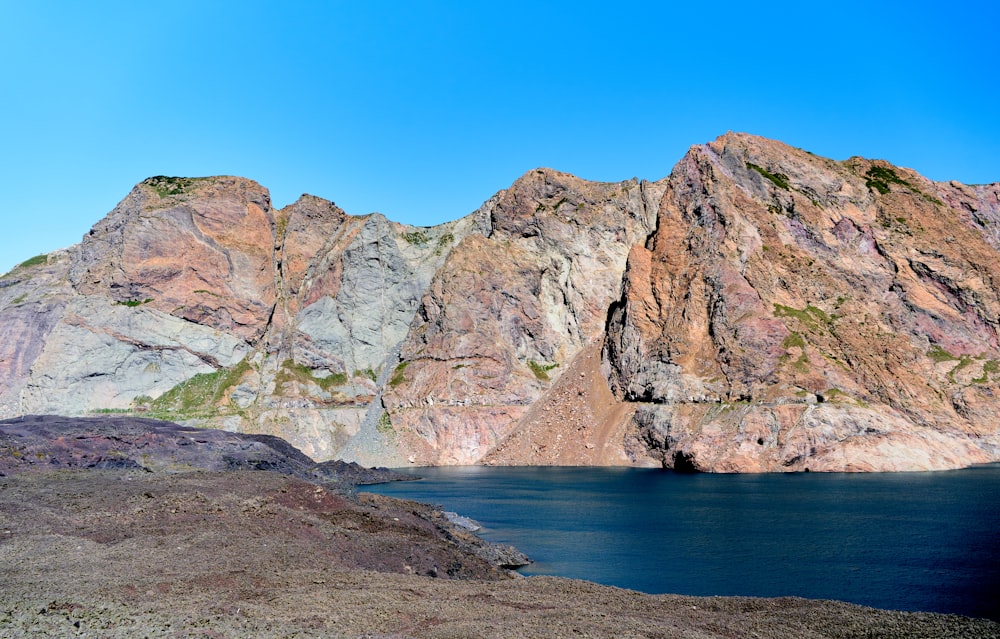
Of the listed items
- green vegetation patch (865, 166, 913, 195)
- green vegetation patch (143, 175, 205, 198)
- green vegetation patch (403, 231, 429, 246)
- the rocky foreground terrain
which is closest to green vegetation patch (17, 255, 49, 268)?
green vegetation patch (143, 175, 205, 198)

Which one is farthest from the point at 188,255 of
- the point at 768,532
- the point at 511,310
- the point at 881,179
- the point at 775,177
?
the point at 881,179

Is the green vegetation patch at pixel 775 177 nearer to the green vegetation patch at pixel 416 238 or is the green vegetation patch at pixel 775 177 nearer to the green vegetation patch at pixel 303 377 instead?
the green vegetation patch at pixel 416 238

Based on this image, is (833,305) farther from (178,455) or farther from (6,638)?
(6,638)

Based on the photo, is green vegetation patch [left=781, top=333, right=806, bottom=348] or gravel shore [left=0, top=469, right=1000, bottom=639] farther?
green vegetation patch [left=781, top=333, right=806, bottom=348]

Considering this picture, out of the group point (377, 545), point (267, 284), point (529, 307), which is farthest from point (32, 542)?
point (267, 284)

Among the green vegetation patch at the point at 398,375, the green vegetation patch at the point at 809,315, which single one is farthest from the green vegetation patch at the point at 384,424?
the green vegetation patch at the point at 809,315

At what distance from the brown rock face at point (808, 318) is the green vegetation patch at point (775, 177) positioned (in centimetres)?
36

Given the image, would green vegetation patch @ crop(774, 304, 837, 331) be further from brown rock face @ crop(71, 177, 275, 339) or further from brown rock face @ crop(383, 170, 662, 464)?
brown rock face @ crop(71, 177, 275, 339)

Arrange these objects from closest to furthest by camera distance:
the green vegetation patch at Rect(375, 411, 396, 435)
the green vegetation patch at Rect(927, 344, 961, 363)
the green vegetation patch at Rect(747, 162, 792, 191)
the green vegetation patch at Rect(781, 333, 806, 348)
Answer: the green vegetation patch at Rect(781, 333, 806, 348) → the green vegetation patch at Rect(927, 344, 961, 363) → the green vegetation patch at Rect(375, 411, 396, 435) → the green vegetation patch at Rect(747, 162, 792, 191)

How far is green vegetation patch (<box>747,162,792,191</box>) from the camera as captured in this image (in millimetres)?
134500

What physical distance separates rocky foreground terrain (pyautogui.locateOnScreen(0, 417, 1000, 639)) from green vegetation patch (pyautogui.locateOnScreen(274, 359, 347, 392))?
79859 millimetres

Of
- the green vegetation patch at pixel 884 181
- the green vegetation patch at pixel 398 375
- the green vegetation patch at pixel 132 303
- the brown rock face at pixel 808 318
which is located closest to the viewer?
the brown rock face at pixel 808 318

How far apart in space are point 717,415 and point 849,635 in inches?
3170

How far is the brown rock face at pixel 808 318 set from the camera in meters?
98.6
